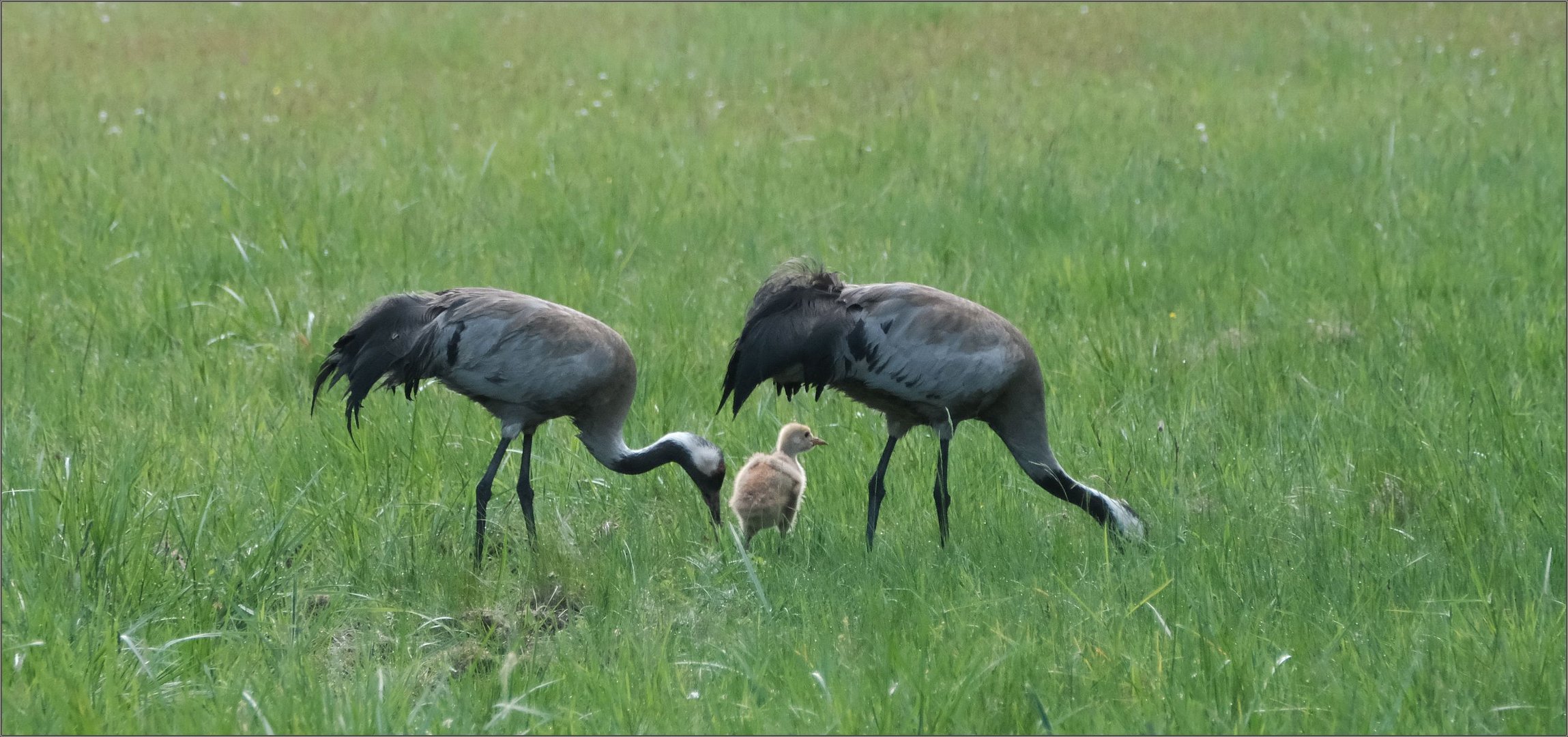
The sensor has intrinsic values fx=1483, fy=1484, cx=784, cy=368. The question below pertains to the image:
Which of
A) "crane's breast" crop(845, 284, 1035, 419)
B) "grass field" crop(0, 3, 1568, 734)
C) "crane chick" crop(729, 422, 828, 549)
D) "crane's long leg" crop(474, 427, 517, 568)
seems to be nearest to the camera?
"grass field" crop(0, 3, 1568, 734)

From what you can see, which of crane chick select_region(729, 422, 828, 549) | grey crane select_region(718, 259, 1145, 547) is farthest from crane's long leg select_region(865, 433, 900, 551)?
crane chick select_region(729, 422, 828, 549)

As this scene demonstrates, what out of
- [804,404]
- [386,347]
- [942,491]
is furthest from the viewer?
[804,404]

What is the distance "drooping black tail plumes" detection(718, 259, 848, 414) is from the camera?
490 cm

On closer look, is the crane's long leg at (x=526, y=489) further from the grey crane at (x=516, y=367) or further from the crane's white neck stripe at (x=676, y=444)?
the crane's white neck stripe at (x=676, y=444)

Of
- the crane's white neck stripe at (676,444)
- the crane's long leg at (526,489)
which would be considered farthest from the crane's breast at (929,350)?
the crane's long leg at (526,489)

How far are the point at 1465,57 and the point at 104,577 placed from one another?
12.3m

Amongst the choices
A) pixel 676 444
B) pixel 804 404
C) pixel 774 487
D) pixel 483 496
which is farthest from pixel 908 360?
pixel 804 404

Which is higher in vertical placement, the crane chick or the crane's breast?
the crane's breast

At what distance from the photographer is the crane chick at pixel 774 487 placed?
16.7 feet

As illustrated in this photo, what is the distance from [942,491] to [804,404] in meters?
1.54

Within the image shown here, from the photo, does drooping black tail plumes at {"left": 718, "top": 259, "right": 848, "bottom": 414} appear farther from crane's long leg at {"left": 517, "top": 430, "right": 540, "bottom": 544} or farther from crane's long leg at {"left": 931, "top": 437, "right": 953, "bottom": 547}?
crane's long leg at {"left": 517, "top": 430, "right": 540, "bottom": 544}

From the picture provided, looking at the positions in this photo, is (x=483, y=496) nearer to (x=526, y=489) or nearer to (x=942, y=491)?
(x=526, y=489)

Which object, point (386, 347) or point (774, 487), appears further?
point (774, 487)

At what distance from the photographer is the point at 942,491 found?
501cm
